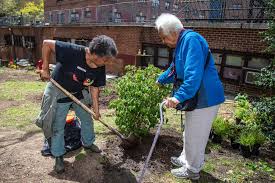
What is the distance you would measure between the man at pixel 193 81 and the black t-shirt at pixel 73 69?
1127 millimetres

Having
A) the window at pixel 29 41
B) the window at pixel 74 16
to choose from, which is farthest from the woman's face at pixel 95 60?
the window at pixel 29 41

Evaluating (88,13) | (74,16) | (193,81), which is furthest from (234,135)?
(74,16)

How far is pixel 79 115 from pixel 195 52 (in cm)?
216

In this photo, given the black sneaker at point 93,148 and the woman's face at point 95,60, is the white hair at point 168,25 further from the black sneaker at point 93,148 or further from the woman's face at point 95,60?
the black sneaker at point 93,148

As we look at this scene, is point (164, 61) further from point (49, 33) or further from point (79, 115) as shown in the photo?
point (49, 33)

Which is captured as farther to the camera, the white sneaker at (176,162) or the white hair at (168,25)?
the white sneaker at (176,162)

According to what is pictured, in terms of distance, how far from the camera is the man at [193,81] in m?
3.16

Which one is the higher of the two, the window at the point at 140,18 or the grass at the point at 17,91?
the window at the point at 140,18

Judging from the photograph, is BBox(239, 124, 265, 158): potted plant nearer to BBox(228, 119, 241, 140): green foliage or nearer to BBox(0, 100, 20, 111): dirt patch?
BBox(228, 119, 241, 140): green foliage

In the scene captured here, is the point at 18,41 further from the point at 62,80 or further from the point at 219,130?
the point at 219,130

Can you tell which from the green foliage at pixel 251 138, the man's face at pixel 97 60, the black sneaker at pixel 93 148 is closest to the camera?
the man's face at pixel 97 60

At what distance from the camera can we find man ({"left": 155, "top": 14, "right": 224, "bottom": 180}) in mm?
3156

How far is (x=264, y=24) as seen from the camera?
28.3ft

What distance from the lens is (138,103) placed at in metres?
4.27
